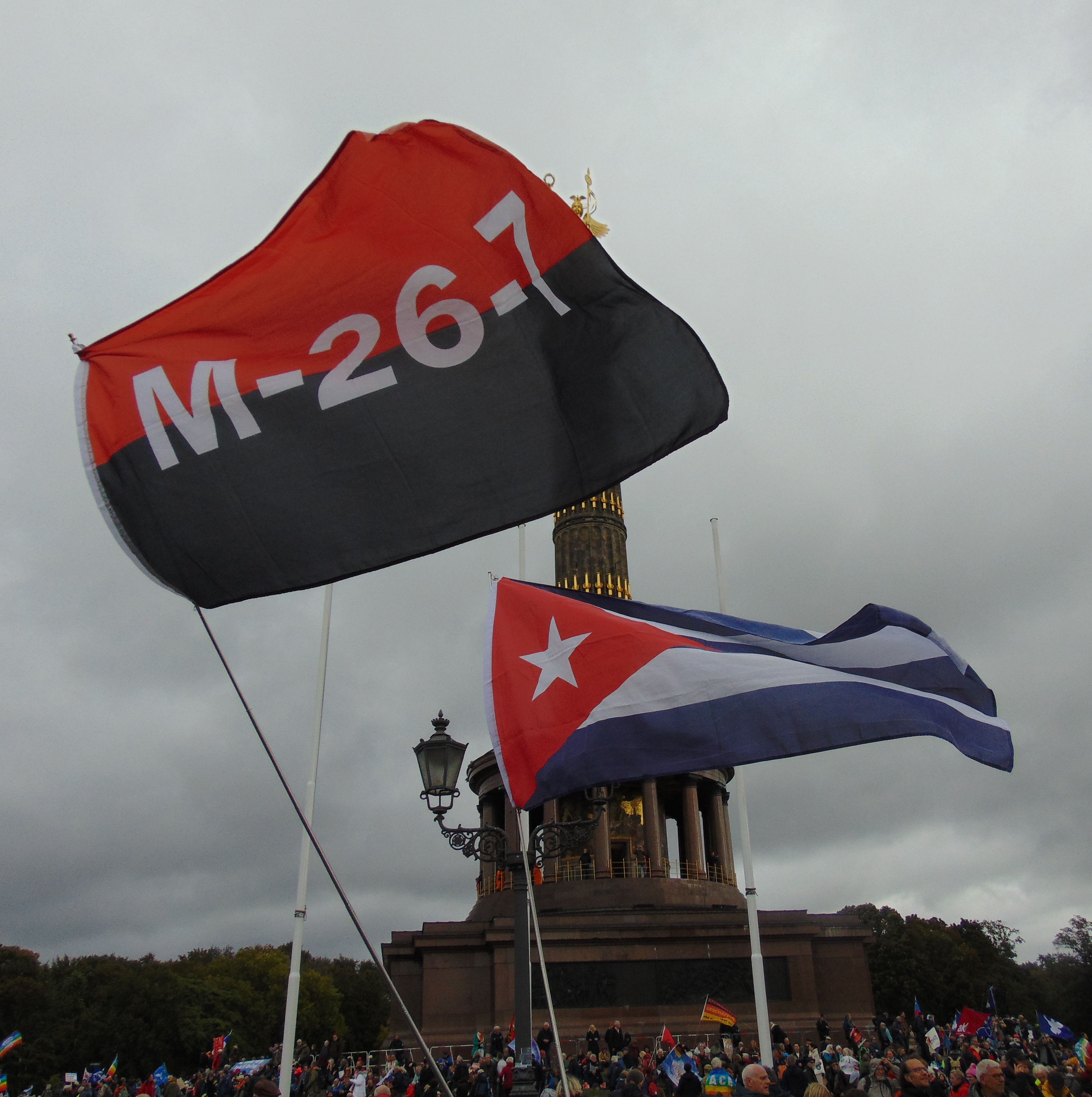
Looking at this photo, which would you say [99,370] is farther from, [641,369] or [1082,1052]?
[1082,1052]

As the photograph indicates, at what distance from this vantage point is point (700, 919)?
2762cm

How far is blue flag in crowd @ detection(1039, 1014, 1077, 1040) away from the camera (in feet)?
65.9

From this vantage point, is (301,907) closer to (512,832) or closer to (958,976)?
(512,832)

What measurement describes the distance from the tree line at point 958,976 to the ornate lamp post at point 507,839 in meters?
50.8

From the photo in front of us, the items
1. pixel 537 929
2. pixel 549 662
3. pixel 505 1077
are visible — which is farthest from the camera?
pixel 505 1077

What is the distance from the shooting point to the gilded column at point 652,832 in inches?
1228

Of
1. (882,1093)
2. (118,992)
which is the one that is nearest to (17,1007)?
(118,992)

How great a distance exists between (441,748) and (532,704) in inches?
73.3

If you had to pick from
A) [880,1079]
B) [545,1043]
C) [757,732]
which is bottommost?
[880,1079]

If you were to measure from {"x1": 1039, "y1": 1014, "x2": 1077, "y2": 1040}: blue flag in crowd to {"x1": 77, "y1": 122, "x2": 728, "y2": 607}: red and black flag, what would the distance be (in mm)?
20356

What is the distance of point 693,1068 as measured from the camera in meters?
13.6

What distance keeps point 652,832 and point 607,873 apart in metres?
2.39

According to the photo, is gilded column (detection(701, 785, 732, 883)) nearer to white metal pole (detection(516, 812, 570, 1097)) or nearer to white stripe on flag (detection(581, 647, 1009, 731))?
white metal pole (detection(516, 812, 570, 1097))

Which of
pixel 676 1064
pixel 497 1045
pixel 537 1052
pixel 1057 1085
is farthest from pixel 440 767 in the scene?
pixel 497 1045
